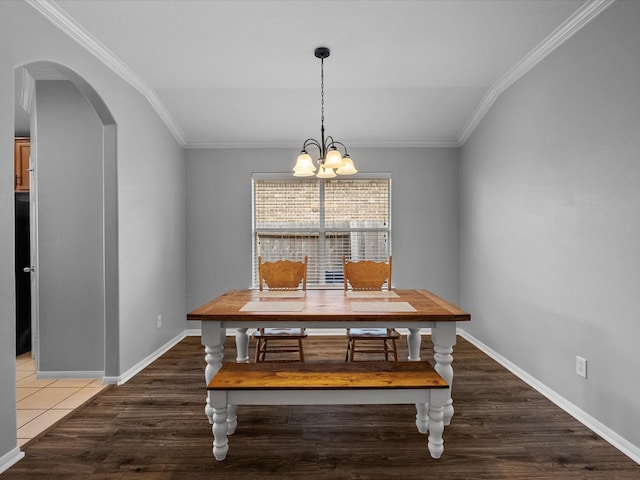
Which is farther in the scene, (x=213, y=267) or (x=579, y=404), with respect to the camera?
(x=213, y=267)

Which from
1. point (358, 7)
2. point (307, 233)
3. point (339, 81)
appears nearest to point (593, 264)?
point (358, 7)

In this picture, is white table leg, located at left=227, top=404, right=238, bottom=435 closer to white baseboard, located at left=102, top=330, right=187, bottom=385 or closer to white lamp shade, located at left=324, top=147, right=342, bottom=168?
white baseboard, located at left=102, top=330, right=187, bottom=385

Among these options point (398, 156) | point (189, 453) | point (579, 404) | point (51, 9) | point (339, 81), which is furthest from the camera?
point (398, 156)

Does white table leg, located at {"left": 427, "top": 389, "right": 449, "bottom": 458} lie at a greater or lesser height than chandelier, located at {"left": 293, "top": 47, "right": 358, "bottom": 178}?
lesser

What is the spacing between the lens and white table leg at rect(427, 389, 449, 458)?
1873 mm

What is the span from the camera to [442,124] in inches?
160

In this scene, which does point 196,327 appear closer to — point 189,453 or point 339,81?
point 189,453

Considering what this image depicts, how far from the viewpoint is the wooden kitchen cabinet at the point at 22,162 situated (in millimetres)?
3805

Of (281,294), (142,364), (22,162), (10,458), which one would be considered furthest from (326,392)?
(22,162)

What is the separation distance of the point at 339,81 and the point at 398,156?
56.2 inches

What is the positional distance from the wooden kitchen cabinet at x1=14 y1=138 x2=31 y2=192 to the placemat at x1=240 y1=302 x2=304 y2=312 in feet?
10.2

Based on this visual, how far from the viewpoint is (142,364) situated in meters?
3.29

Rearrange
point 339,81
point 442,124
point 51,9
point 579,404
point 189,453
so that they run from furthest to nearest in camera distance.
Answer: point 442,124, point 339,81, point 579,404, point 51,9, point 189,453

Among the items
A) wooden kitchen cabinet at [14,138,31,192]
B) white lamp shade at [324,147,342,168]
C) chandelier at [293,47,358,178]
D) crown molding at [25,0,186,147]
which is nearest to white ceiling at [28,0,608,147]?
crown molding at [25,0,186,147]
